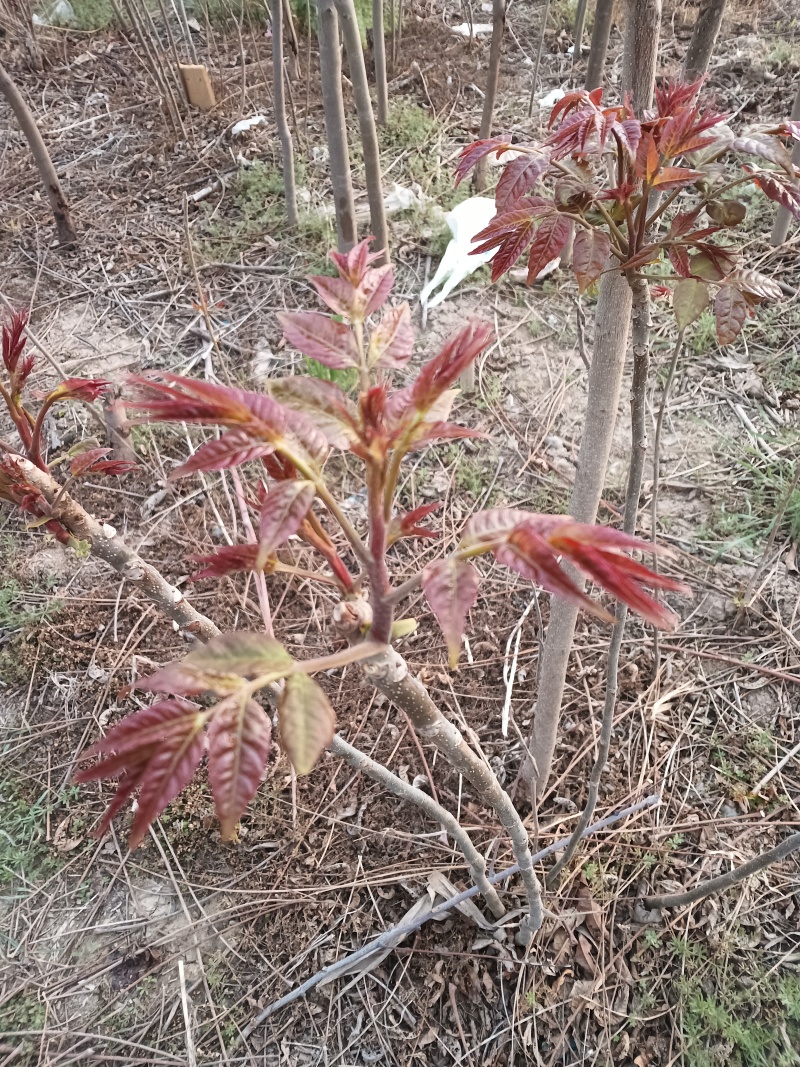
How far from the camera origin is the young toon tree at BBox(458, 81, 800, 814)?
0.84 metres

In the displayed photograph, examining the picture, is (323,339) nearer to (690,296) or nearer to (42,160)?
(690,296)

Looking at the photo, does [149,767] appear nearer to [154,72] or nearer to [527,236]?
[527,236]

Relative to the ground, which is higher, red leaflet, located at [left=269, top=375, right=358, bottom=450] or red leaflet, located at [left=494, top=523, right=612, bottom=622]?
red leaflet, located at [left=269, top=375, right=358, bottom=450]

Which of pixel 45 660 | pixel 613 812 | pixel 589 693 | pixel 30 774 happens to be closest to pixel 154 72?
pixel 45 660

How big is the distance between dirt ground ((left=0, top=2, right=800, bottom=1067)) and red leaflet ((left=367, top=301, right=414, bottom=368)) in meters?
0.63

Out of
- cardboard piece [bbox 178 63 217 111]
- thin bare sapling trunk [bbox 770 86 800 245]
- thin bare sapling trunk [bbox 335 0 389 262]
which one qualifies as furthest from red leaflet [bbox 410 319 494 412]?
cardboard piece [bbox 178 63 217 111]

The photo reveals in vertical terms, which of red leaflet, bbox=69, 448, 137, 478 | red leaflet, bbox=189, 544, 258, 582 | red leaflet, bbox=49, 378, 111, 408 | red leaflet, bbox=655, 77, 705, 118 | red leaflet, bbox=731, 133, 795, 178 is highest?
red leaflet, bbox=655, 77, 705, 118

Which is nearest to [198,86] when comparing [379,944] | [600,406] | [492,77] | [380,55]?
[380,55]

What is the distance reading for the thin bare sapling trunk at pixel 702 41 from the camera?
997 millimetres

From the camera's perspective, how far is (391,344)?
2.33ft

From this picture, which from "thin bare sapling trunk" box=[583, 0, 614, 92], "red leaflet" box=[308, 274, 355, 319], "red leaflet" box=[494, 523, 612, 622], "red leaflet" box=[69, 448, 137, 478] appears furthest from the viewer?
"thin bare sapling trunk" box=[583, 0, 614, 92]

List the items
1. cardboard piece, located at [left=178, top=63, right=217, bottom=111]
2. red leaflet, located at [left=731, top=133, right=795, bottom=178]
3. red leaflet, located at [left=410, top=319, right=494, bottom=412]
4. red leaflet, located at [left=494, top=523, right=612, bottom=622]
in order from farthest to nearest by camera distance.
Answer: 1. cardboard piece, located at [left=178, top=63, right=217, bottom=111]
2. red leaflet, located at [left=731, top=133, right=795, bottom=178]
3. red leaflet, located at [left=410, top=319, right=494, bottom=412]
4. red leaflet, located at [left=494, top=523, right=612, bottom=622]

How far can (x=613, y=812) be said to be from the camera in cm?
158

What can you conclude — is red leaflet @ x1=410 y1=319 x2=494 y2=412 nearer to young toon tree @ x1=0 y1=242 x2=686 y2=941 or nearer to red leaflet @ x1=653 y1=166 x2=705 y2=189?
young toon tree @ x1=0 y1=242 x2=686 y2=941
